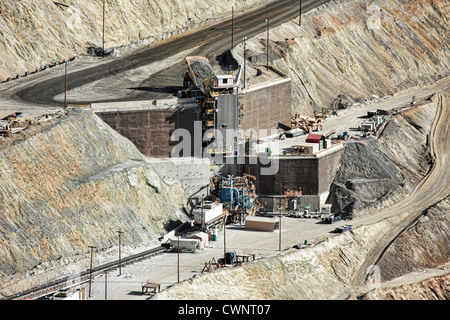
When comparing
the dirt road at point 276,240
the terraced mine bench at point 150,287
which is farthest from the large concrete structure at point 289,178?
the terraced mine bench at point 150,287

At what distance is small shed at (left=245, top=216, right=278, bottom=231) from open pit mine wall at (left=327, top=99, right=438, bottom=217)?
34.4 ft

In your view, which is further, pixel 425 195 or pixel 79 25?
pixel 79 25

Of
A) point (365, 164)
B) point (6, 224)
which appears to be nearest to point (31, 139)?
point (6, 224)

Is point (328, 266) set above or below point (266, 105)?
below

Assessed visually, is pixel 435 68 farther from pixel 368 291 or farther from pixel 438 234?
pixel 368 291

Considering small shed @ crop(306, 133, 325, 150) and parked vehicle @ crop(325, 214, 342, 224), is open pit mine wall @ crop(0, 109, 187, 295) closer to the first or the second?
parked vehicle @ crop(325, 214, 342, 224)

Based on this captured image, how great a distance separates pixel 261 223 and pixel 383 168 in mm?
21705

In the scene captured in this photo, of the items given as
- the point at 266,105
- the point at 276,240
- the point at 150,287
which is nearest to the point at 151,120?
the point at 266,105

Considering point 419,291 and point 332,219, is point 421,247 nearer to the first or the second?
point 419,291

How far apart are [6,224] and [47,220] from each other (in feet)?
13.9

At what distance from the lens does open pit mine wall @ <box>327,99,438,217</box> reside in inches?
4407

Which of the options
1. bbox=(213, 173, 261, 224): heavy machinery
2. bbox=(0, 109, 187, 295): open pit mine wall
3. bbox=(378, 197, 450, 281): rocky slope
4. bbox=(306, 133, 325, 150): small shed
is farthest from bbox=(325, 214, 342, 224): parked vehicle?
bbox=(0, 109, 187, 295): open pit mine wall

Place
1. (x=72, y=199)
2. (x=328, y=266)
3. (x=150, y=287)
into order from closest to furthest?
(x=150, y=287) → (x=72, y=199) → (x=328, y=266)

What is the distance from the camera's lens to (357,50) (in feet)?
487
